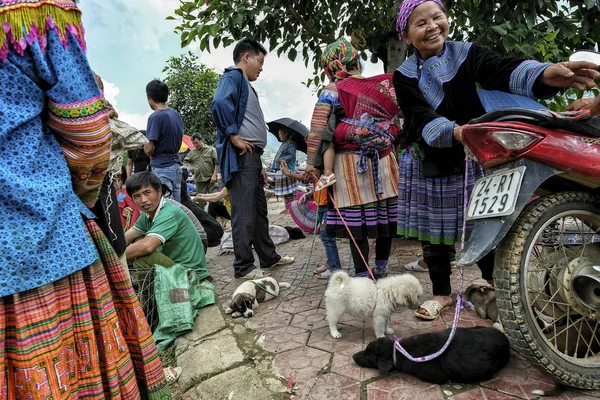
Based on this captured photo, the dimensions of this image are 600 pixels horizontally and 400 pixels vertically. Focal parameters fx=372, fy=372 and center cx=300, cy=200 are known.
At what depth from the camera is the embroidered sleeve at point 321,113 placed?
3198 mm

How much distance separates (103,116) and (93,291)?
2.30ft

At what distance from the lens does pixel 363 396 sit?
1.78 metres

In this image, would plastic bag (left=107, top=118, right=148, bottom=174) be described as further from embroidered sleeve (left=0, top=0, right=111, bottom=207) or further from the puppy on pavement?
the puppy on pavement

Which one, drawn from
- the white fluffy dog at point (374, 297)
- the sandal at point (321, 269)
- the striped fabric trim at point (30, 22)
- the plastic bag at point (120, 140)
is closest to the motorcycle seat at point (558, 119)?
the white fluffy dog at point (374, 297)

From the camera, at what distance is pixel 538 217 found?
5.27ft

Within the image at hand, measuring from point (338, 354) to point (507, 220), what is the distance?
1228 millimetres

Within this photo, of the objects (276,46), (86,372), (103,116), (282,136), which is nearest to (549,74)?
(103,116)

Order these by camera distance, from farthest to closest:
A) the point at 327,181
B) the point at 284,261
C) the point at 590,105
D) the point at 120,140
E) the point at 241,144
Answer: the point at 284,261
the point at 241,144
the point at 327,181
the point at 120,140
the point at 590,105

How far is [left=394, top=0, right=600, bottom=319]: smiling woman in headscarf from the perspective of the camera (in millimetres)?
2086

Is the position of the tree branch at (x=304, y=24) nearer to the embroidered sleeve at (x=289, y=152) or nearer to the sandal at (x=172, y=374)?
the embroidered sleeve at (x=289, y=152)

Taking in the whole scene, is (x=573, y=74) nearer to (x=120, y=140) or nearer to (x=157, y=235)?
(x=120, y=140)

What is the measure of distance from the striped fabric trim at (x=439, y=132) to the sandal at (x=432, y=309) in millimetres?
1118

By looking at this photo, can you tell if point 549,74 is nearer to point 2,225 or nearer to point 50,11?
point 50,11

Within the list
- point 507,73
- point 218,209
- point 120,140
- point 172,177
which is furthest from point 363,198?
point 218,209
